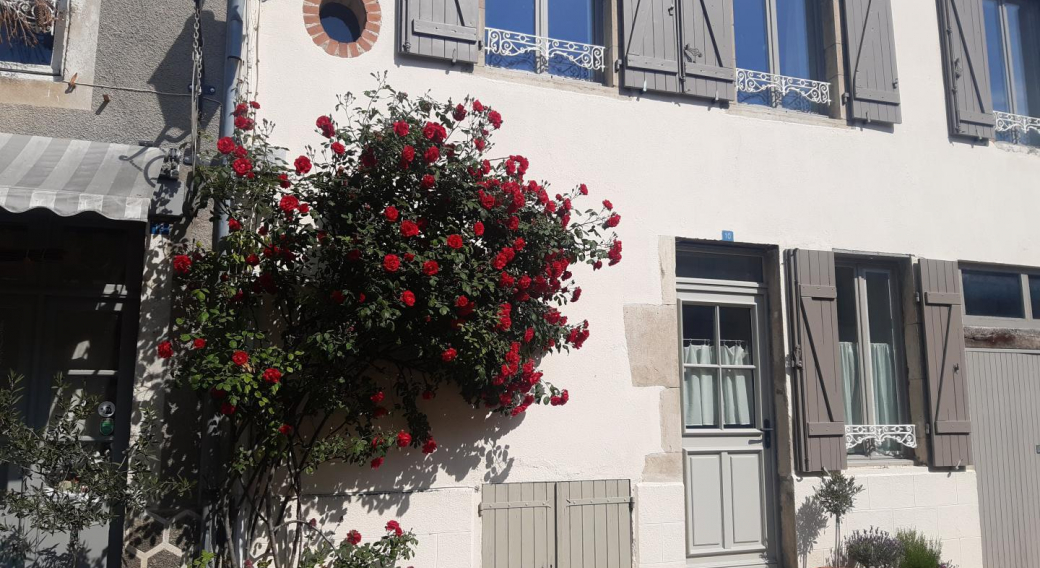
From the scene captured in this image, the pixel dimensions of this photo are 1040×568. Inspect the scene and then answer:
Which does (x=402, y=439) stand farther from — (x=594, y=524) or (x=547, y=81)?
(x=547, y=81)

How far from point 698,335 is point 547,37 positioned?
7.68 ft

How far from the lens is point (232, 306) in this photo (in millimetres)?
4328

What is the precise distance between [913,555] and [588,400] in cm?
251

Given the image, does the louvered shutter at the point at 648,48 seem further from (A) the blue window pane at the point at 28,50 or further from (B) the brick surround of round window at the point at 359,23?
(A) the blue window pane at the point at 28,50

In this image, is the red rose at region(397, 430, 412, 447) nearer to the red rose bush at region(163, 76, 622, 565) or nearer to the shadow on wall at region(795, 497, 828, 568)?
the red rose bush at region(163, 76, 622, 565)

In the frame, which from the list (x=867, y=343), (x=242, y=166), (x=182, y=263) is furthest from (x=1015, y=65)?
(x=182, y=263)

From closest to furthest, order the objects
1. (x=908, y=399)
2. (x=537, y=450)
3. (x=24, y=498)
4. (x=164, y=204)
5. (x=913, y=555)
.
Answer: (x=24, y=498)
(x=164, y=204)
(x=537, y=450)
(x=913, y=555)
(x=908, y=399)

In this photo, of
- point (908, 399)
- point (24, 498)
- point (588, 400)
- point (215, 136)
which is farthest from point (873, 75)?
point (24, 498)

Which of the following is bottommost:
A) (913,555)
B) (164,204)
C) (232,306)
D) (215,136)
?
(913,555)

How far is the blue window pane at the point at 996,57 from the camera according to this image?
7363mm

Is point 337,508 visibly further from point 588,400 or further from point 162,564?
point 588,400

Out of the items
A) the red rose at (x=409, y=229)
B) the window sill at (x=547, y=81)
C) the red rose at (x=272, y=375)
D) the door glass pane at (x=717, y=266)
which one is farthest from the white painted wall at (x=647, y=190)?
the red rose at (x=409, y=229)

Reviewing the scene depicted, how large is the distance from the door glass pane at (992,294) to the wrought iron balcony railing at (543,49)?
3.50 metres

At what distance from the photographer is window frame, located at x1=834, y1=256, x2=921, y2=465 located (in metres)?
6.34
